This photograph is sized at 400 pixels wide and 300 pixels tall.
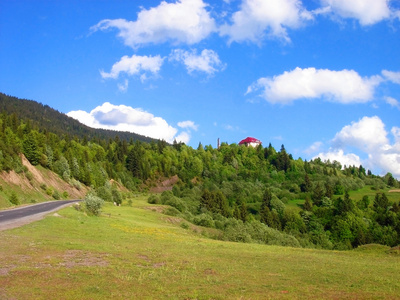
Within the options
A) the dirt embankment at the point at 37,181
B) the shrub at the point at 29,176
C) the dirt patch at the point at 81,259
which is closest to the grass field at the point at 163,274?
the dirt patch at the point at 81,259

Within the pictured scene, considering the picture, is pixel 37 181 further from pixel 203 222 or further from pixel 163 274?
pixel 163 274

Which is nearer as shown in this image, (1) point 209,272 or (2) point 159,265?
(1) point 209,272

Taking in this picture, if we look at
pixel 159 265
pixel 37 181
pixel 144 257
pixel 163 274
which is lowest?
pixel 144 257

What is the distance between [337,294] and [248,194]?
176 metres

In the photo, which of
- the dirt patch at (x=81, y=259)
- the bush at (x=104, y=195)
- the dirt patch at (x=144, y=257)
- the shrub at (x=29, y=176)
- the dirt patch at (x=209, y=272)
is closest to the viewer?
the dirt patch at (x=81, y=259)

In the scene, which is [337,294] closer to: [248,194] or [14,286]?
[14,286]

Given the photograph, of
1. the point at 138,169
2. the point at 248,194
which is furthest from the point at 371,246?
the point at 138,169

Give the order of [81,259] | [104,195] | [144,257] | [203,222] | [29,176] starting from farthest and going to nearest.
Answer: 1. [29,176]
2. [104,195]
3. [203,222]
4. [144,257]
5. [81,259]

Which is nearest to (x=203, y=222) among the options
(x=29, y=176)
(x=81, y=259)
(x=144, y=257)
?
(x=29, y=176)

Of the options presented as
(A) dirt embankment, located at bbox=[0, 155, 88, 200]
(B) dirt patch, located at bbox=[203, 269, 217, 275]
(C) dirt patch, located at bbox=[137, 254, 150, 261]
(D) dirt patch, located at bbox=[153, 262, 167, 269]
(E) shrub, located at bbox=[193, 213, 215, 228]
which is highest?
(A) dirt embankment, located at bbox=[0, 155, 88, 200]

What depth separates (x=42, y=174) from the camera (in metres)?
102

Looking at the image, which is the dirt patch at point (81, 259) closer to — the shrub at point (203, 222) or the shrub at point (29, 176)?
the shrub at point (203, 222)

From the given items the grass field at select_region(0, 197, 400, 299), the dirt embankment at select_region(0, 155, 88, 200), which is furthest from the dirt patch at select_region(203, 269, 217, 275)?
the dirt embankment at select_region(0, 155, 88, 200)

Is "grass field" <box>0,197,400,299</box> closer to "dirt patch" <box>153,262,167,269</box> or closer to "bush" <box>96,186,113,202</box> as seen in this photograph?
"dirt patch" <box>153,262,167,269</box>
